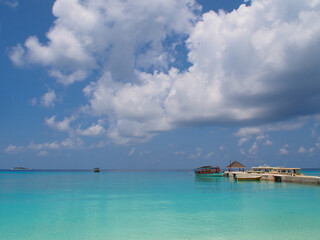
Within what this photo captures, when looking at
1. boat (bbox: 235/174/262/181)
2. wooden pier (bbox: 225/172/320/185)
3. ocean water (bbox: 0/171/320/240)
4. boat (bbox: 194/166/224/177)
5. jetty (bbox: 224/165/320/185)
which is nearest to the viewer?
ocean water (bbox: 0/171/320/240)

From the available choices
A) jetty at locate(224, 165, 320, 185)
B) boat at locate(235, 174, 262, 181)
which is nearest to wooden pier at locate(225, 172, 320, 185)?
jetty at locate(224, 165, 320, 185)

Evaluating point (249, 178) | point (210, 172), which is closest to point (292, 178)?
point (249, 178)

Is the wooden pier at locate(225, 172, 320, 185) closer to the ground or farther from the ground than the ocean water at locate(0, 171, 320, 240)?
farther from the ground

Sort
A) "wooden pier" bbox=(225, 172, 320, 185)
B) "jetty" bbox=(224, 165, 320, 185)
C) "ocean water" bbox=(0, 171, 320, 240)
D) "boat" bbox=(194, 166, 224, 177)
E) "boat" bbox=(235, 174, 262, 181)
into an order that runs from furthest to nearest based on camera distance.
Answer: "boat" bbox=(194, 166, 224, 177)
"boat" bbox=(235, 174, 262, 181)
"jetty" bbox=(224, 165, 320, 185)
"wooden pier" bbox=(225, 172, 320, 185)
"ocean water" bbox=(0, 171, 320, 240)

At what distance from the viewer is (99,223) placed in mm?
14484

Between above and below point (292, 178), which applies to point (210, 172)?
below

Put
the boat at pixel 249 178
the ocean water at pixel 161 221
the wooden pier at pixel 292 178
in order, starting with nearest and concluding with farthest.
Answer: the ocean water at pixel 161 221
the wooden pier at pixel 292 178
the boat at pixel 249 178

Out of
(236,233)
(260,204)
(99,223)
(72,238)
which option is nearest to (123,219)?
(99,223)

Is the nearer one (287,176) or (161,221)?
(161,221)

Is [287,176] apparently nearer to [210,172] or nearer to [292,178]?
[292,178]

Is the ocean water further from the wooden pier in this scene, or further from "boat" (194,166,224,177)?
"boat" (194,166,224,177)

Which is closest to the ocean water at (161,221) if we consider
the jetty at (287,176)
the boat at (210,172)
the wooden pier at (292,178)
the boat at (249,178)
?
the wooden pier at (292,178)

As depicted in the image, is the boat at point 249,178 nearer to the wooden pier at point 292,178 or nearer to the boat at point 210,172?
the wooden pier at point 292,178

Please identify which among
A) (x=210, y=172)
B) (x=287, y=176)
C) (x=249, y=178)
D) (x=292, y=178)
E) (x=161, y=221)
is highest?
(x=287, y=176)
